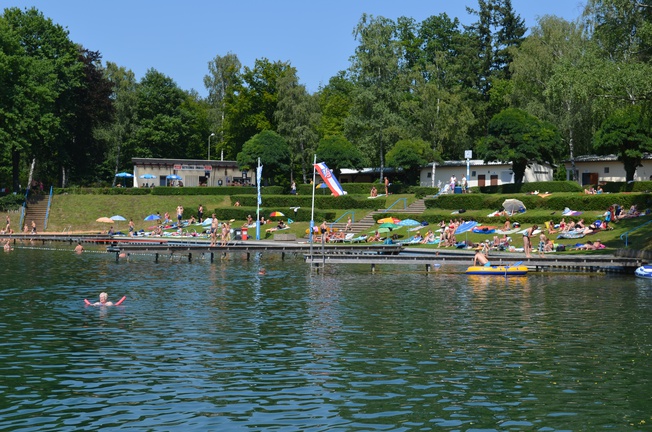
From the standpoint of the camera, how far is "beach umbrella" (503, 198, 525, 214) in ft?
221

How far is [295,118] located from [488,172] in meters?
26.4

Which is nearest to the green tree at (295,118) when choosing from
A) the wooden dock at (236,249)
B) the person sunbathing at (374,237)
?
the person sunbathing at (374,237)

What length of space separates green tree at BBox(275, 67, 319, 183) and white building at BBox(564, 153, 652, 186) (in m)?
32.2

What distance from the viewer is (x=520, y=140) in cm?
7925

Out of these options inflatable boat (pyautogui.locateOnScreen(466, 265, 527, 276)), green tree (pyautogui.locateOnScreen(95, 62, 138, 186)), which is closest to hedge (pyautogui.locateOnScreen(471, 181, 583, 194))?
inflatable boat (pyautogui.locateOnScreen(466, 265, 527, 276))

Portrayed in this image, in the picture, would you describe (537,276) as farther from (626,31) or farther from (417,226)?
(417,226)

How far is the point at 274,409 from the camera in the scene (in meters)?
18.6

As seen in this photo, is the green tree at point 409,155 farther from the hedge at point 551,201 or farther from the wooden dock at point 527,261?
the wooden dock at point 527,261

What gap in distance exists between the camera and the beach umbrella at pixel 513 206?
6744 centimetres

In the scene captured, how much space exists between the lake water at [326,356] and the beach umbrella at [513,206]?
24.6 metres

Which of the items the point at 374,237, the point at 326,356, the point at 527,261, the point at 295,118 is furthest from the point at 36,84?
the point at 326,356

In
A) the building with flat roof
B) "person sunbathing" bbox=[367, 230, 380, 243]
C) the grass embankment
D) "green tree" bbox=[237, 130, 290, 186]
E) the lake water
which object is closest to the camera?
the lake water

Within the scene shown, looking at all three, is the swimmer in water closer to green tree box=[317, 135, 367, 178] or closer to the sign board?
green tree box=[317, 135, 367, 178]

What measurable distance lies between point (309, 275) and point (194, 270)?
25.2ft
